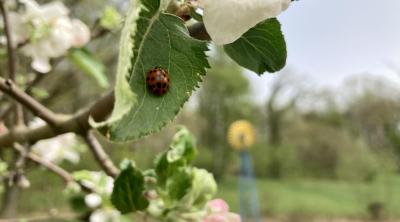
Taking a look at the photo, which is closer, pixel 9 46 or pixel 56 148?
pixel 9 46

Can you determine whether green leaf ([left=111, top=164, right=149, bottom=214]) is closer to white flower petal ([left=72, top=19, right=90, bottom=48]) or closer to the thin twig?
the thin twig

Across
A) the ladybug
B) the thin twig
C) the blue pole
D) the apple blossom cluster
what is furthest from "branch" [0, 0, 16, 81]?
the blue pole

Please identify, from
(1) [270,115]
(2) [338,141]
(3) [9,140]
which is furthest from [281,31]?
(1) [270,115]

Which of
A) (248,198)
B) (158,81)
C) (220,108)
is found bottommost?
(248,198)

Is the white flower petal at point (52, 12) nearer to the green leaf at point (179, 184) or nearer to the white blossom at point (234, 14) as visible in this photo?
the green leaf at point (179, 184)

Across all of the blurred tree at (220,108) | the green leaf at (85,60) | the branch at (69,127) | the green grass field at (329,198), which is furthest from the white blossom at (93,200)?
the blurred tree at (220,108)

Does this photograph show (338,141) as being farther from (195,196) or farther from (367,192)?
(195,196)

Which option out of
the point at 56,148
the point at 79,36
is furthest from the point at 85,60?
the point at 56,148

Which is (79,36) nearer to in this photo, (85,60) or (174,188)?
(85,60)
